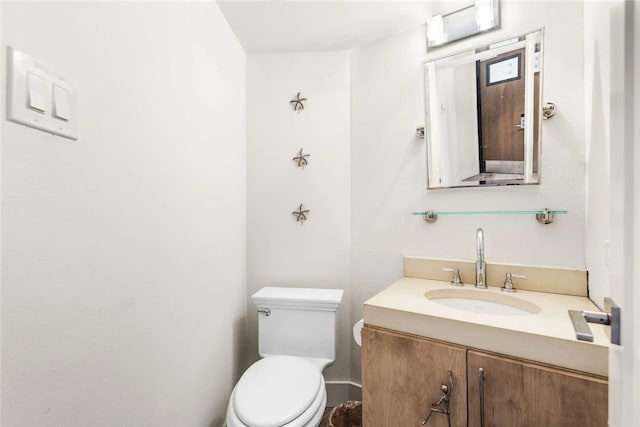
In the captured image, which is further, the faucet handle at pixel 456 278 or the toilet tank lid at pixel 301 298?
the toilet tank lid at pixel 301 298

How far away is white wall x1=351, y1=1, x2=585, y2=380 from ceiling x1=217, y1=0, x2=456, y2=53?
0.28ft

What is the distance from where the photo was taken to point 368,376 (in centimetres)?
97

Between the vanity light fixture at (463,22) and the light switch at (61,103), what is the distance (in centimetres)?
151

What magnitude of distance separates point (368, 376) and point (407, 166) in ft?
3.34

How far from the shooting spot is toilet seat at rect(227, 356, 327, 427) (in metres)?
0.97

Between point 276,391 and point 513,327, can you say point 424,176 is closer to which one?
point 513,327

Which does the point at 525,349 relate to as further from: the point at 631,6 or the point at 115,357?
the point at 115,357

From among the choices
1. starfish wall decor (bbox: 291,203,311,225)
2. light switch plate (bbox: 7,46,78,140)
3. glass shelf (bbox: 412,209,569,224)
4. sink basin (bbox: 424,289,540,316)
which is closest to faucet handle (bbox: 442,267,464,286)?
sink basin (bbox: 424,289,540,316)

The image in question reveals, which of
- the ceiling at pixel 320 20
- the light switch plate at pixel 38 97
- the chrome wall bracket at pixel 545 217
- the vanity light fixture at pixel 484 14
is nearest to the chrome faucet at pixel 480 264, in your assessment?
the chrome wall bracket at pixel 545 217

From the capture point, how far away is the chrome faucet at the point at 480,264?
1165 mm

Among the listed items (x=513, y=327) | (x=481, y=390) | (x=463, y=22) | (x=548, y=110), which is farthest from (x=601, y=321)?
(x=463, y=22)

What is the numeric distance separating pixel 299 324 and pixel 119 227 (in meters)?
0.97

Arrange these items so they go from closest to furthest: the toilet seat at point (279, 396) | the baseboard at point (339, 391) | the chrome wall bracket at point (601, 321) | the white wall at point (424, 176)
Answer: the chrome wall bracket at point (601, 321) < the toilet seat at point (279, 396) < the white wall at point (424, 176) < the baseboard at point (339, 391)

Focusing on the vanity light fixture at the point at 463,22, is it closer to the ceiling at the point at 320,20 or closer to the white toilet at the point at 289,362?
the ceiling at the point at 320,20
